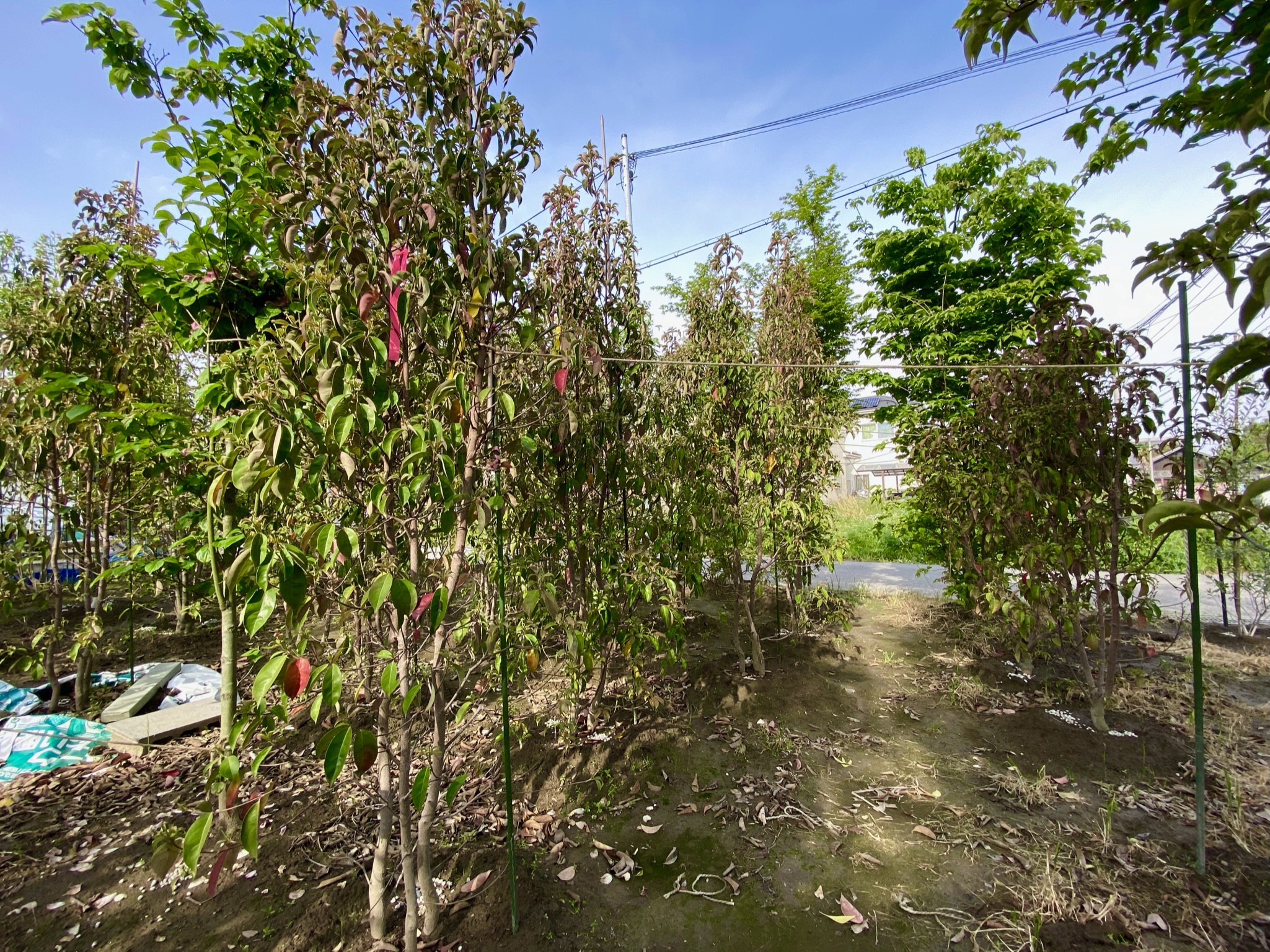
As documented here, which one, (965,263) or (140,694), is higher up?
(965,263)

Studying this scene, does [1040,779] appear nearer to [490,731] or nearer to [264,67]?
[490,731]

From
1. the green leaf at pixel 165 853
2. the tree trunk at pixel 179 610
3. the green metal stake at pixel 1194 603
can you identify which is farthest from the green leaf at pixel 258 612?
the tree trunk at pixel 179 610

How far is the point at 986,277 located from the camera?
6945mm

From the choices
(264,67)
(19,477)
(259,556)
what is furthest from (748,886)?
(19,477)

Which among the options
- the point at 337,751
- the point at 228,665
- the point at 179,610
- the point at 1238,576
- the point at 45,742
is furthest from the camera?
the point at 179,610

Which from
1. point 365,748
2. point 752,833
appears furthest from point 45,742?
point 752,833

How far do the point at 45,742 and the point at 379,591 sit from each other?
10.1 ft

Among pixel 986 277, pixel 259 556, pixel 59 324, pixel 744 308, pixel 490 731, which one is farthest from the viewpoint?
pixel 986 277

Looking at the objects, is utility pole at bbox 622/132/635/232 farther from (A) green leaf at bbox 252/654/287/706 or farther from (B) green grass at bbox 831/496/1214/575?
(A) green leaf at bbox 252/654/287/706

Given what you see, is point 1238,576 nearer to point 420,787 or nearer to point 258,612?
point 420,787

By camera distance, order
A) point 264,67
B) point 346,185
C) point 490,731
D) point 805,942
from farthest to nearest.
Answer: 1. point 490,731
2. point 264,67
3. point 805,942
4. point 346,185

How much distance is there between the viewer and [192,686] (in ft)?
11.6

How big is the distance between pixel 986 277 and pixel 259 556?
835cm

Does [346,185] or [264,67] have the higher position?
[264,67]
